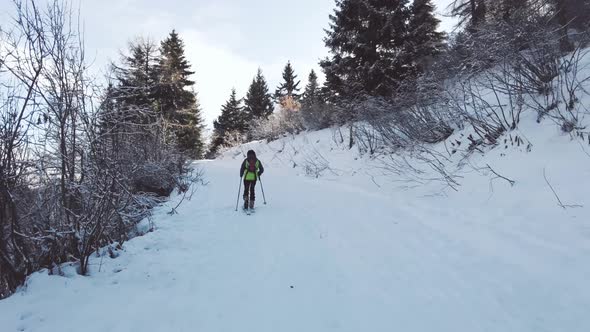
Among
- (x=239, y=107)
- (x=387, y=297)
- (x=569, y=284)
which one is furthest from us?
(x=239, y=107)

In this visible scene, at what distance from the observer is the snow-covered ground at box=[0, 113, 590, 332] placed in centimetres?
303

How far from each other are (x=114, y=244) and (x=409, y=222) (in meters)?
5.05

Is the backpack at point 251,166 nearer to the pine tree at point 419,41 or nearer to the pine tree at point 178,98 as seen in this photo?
the pine tree at point 419,41

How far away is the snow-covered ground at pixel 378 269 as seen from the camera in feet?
9.93

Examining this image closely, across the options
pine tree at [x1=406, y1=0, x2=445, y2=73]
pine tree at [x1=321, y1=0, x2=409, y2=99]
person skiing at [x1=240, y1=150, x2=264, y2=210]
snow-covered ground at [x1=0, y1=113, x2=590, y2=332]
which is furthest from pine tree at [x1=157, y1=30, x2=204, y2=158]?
snow-covered ground at [x1=0, y1=113, x2=590, y2=332]

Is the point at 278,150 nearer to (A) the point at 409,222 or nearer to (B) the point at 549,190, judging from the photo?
(A) the point at 409,222

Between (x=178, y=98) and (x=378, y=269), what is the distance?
2459 centimetres

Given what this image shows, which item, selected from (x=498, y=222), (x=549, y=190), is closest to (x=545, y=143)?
(x=549, y=190)

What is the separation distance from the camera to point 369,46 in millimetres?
14789

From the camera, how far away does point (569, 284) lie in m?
3.11

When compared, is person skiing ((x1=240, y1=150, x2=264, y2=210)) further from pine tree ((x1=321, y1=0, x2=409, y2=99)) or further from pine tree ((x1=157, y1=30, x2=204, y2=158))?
pine tree ((x1=157, y1=30, x2=204, y2=158))

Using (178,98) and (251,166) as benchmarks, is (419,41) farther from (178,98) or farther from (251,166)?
(178,98)

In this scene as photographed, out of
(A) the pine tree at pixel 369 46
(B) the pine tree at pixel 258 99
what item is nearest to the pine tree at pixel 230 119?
(B) the pine tree at pixel 258 99

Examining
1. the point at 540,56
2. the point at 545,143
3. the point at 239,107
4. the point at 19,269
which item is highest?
the point at 239,107
